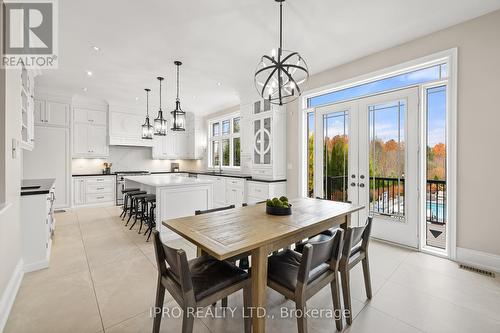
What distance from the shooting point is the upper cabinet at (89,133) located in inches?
232

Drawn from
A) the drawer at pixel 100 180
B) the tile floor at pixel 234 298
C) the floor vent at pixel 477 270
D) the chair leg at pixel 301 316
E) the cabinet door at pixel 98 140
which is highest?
the cabinet door at pixel 98 140

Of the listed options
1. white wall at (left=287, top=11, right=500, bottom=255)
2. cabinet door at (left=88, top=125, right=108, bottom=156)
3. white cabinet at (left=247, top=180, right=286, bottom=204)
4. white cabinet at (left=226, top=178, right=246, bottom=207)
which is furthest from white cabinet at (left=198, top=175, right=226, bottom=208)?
white wall at (left=287, top=11, right=500, bottom=255)

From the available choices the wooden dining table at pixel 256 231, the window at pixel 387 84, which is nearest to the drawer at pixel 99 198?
the wooden dining table at pixel 256 231

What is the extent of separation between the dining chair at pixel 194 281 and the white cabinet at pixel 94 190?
5.63m

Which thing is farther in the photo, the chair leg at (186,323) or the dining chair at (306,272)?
the dining chair at (306,272)

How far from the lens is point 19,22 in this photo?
2426 mm

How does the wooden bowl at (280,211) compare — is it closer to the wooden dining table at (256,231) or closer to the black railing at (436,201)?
the wooden dining table at (256,231)

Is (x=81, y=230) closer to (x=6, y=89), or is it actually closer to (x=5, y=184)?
(x=5, y=184)

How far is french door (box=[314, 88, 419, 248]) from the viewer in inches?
126

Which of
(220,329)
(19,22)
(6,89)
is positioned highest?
(19,22)

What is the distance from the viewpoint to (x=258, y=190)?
193 inches

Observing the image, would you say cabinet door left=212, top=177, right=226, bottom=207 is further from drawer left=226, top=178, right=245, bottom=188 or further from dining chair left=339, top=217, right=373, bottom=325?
dining chair left=339, top=217, right=373, bottom=325

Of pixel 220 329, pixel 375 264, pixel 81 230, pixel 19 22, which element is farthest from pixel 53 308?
pixel 375 264

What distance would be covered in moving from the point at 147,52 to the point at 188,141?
4.72 metres
